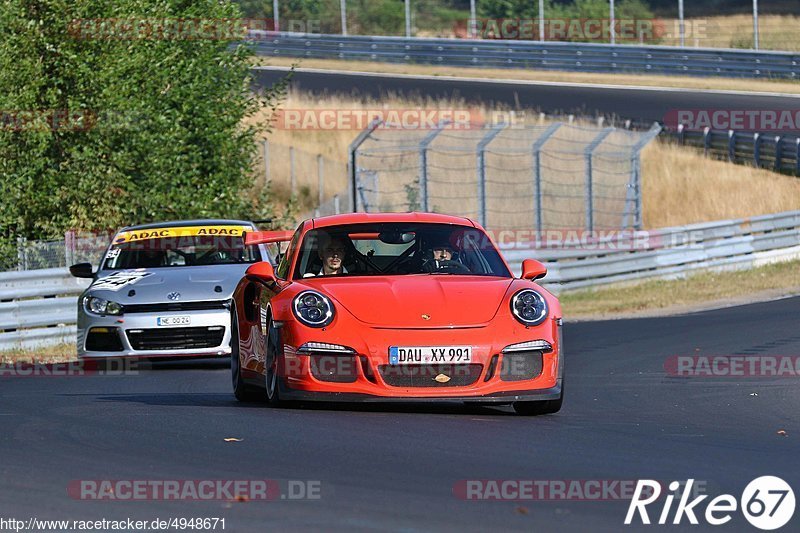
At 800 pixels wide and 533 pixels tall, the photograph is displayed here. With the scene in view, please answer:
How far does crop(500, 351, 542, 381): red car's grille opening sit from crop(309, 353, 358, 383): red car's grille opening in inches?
34.9

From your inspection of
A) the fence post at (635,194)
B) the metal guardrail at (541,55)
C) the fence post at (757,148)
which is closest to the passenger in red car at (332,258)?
the fence post at (635,194)

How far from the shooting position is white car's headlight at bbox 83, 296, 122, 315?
549 inches

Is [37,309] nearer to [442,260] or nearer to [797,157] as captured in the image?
[442,260]

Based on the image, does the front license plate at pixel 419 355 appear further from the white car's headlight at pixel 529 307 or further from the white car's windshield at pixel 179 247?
the white car's windshield at pixel 179 247

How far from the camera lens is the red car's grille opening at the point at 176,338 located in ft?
45.2

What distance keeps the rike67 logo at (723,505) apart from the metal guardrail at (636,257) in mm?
12208

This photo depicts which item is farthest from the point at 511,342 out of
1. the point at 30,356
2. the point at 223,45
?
the point at 223,45

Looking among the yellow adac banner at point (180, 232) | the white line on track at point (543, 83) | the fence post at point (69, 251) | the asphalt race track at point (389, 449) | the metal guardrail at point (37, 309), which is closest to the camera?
the asphalt race track at point (389, 449)

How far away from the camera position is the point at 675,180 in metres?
36.3

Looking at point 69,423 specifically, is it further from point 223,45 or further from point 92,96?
point 223,45

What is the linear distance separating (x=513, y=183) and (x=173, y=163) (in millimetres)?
9725

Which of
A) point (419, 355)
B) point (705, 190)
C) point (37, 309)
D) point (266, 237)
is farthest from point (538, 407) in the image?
point (705, 190)

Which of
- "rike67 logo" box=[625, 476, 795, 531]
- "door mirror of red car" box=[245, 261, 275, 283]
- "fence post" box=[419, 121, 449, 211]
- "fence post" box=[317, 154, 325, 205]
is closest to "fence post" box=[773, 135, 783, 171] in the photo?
"fence post" box=[317, 154, 325, 205]

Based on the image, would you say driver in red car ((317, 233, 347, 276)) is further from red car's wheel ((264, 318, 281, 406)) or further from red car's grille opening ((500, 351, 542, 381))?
red car's grille opening ((500, 351, 542, 381))
